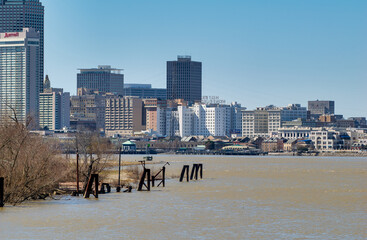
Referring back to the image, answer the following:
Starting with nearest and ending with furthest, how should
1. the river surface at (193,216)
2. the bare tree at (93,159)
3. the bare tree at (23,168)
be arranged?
the river surface at (193,216), the bare tree at (23,168), the bare tree at (93,159)

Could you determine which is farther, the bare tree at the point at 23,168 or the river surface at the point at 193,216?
the bare tree at the point at 23,168

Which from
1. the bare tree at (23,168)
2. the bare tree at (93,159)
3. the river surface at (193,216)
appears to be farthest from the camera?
the bare tree at (93,159)

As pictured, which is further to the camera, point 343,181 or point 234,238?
point 343,181

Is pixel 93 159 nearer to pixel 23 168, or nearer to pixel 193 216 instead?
pixel 23 168

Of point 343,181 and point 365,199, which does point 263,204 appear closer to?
point 365,199

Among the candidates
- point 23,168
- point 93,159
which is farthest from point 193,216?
point 93,159

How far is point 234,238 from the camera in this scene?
46906 mm

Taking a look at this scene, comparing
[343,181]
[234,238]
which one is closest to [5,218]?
[234,238]

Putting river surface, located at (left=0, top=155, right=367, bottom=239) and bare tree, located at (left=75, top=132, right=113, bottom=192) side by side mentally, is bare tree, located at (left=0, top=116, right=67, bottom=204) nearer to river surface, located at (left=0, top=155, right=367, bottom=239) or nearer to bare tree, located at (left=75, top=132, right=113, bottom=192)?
river surface, located at (left=0, top=155, right=367, bottom=239)

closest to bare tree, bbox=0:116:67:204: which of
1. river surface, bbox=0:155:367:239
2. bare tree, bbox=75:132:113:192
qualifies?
river surface, bbox=0:155:367:239

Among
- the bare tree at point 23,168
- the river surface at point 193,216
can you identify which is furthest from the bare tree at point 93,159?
the bare tree at point 23,168

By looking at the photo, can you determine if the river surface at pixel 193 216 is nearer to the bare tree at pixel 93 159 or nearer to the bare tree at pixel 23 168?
the bare tree at pixel 23 168

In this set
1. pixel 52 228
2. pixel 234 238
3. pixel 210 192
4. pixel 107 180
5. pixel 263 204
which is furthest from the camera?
pixel 107 180

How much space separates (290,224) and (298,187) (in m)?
35.7
